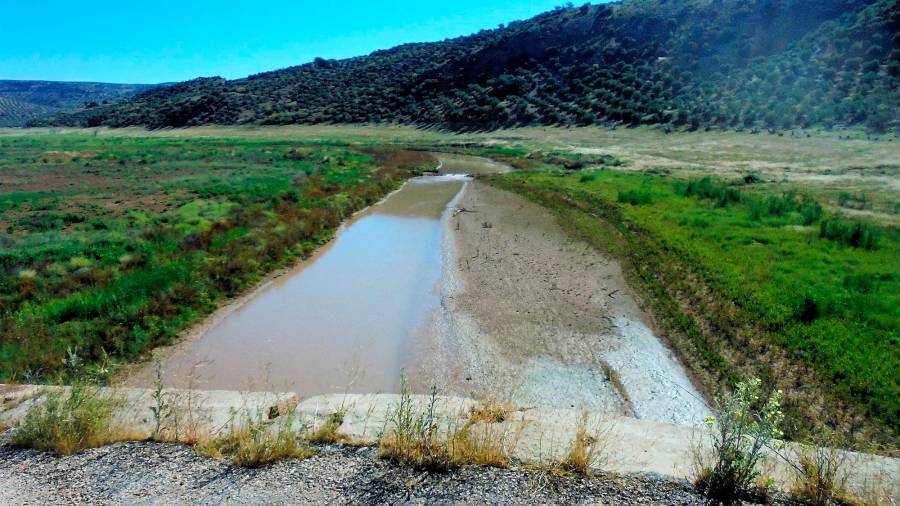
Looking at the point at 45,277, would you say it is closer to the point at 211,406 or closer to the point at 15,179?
the point at 211,406

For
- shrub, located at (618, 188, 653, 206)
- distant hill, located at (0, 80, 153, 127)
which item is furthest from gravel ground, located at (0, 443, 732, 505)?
distant hill, located at (0, 80, 153, 127)

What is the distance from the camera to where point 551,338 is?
12.1 meters

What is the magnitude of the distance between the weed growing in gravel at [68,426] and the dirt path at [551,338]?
18.5 ft

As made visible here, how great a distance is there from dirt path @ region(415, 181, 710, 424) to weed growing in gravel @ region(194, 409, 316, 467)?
4.01 m

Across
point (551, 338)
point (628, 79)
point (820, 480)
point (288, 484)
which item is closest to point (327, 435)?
point (288, 484)

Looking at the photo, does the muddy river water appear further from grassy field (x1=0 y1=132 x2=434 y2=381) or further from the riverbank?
the riverbank

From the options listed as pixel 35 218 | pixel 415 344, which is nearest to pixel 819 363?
pixel 415 344

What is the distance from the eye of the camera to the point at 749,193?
80.8 ft

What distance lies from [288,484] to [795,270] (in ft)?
45.7

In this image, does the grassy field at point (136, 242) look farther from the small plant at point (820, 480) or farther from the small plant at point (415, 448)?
the small plant at point (820, 480)

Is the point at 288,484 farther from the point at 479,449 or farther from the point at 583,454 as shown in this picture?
the point at 583,454

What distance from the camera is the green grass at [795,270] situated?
9.48 meters

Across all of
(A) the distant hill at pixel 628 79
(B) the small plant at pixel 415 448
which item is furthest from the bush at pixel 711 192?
(A) the distant hill at pixel 628 79

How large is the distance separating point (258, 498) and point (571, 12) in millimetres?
107512
